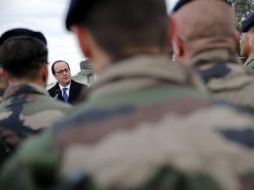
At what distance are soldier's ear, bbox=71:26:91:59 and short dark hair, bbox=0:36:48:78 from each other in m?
1.40

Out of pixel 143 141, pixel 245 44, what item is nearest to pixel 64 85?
pixel 245 44

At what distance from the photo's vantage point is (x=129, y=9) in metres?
1.33

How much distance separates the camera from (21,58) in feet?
9.11

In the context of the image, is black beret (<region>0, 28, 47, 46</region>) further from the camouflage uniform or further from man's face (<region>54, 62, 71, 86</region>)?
man's face (<region>54, 62, 71, 86</region>)

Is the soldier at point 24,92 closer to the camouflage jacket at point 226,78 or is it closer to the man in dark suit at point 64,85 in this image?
the camouflage jacket at point 226,78

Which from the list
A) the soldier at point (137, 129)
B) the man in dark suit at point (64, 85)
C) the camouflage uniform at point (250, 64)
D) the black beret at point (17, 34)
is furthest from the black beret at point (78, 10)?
the man in dark suit at point (64, 85)

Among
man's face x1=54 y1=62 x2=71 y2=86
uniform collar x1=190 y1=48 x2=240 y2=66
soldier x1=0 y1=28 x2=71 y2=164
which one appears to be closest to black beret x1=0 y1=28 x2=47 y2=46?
soldier x1=0 y1=28 x2=71 y2=164

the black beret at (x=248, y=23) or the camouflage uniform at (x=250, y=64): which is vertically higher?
the black beret at (x=248, y=23)

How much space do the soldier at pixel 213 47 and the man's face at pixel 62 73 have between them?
5099mm

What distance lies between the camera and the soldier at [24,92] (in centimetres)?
261

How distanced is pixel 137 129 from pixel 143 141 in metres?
0.04

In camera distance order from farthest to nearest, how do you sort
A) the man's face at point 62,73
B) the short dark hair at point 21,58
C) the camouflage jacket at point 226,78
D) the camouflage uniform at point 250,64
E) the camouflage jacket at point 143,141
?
1. the man's face at point 62,73
2. the camouflage uniform at point 250,64
3. the short dark hair at point 21,58
4. the camouflage jacket at point 226,78
5. the camouflage jacket at point 143,141

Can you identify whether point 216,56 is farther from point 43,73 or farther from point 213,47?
point 43,73

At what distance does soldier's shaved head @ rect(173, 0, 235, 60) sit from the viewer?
2.58m
